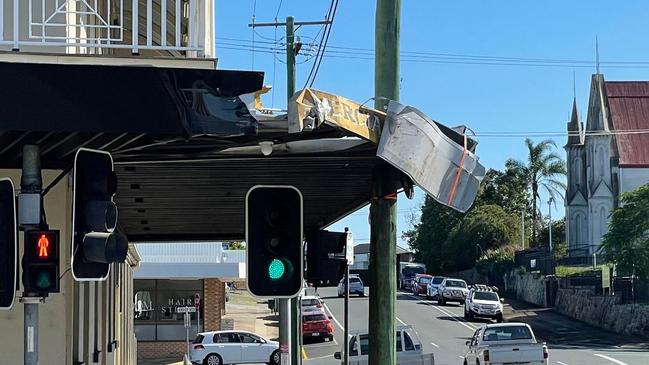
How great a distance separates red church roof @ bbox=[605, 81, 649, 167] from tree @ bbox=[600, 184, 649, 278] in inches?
774

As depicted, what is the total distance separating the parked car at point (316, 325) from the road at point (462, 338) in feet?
1.45

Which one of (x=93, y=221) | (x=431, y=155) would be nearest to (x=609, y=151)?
(x=431, y=155)

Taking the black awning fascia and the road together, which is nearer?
the black awning fascia

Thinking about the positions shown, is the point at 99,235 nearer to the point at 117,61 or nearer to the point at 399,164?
the point at 117,61

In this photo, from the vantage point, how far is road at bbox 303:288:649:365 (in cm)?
3313

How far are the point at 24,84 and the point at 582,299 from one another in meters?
47.5

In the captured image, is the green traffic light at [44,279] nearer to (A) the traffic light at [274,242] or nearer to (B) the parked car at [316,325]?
(A) the traffic light at [274,242]

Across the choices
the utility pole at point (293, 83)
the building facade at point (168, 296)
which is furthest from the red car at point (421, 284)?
the utility pole at point (293, 83)

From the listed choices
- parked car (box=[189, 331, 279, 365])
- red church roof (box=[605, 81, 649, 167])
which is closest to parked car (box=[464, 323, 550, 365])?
parked car (box=[189, 331, 279, 365])

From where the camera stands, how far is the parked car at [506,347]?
23.8 m

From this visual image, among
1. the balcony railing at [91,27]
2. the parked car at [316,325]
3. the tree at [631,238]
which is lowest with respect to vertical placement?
the parked car at [316,325]

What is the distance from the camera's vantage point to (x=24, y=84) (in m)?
5.60

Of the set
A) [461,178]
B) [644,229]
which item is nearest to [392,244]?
[461,178]

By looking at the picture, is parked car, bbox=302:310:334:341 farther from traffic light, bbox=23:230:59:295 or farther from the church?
traffic light, bbox=23:230:59:295
